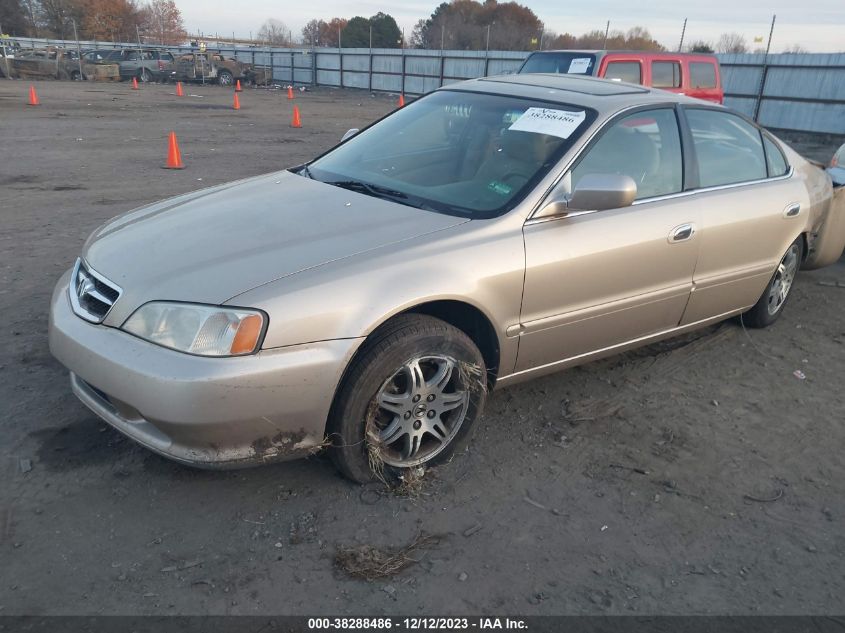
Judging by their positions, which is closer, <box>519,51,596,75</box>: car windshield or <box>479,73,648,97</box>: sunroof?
<box>479,73,648,97</box>: sunroof

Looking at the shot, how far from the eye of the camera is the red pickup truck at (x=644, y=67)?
415 inches

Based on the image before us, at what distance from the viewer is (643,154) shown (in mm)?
3668

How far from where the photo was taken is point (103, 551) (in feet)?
8.18

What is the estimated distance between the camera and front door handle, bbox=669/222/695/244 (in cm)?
361

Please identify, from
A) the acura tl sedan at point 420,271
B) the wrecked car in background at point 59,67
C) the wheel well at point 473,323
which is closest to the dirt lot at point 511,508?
the acura tl sedan at point 420,271

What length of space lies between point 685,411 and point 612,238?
110 centimetres

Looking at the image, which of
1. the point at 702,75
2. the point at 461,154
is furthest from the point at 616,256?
the point at 702,75

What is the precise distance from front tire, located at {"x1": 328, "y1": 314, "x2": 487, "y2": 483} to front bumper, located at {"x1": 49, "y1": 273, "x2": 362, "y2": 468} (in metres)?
0.11

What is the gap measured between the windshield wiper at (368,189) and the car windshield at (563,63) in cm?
796

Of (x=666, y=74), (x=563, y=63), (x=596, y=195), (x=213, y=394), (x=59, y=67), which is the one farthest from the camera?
(x=59, y=67)

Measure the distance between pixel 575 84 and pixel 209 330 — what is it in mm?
2693

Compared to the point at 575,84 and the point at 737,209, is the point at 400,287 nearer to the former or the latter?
the point at 575,84

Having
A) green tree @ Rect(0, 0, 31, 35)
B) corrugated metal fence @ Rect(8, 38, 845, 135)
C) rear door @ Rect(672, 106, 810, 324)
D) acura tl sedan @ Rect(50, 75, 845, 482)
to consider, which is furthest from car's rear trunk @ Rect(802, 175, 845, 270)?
green tree @ Rect(0, 0, 31, 35)

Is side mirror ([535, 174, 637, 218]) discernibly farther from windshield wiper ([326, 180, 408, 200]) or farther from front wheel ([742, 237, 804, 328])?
front wheel ([742, 237, 804, 328])
